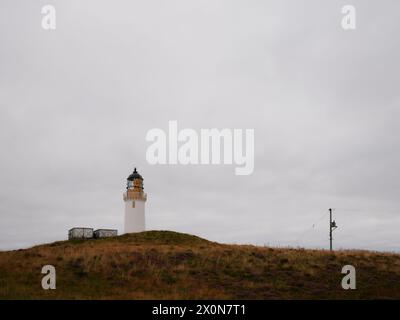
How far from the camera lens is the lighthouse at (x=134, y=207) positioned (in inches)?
1944

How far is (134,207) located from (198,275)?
96.3ft

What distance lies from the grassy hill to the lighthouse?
2129 centimetres

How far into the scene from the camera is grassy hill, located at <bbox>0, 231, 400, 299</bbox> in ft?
57.7

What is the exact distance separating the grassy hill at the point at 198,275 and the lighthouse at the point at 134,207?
2129cm

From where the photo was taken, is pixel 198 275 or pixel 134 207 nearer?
pixel 198 275

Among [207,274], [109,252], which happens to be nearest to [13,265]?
[109,252]

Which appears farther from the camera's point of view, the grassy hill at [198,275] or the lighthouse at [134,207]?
the lighthouse at [134,207]

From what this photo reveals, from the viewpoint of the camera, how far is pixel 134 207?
49.9 metres

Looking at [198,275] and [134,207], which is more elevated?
[134,207]

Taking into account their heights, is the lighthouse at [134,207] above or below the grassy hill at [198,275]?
above

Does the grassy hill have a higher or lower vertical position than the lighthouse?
lower

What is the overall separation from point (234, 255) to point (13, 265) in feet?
46.8
